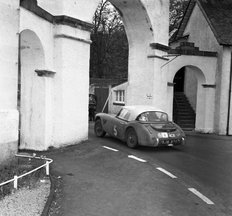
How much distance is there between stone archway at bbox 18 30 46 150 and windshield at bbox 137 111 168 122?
11.5 ft

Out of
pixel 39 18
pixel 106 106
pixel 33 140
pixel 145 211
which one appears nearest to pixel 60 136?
pixel 33 140

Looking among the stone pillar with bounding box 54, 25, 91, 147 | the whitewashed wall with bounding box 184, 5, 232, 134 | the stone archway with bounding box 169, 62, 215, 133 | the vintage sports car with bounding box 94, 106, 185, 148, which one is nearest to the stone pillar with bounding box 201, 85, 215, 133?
the stone archway with bounding box 169, 62, 215, 133

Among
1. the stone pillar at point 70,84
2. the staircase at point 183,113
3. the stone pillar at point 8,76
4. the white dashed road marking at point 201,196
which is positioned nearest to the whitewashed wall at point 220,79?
the staircase at point 183,113

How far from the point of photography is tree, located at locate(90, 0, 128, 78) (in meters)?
39.4

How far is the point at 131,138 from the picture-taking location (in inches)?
464

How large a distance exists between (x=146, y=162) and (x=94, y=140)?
3767 mm

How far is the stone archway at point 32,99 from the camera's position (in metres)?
10.5

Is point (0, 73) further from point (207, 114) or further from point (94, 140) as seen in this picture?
point (207, 114)

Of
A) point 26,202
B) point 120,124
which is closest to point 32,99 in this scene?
point 120,124

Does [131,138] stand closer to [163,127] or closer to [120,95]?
[163,127]

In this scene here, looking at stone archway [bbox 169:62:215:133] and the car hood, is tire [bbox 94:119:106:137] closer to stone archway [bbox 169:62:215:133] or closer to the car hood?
the car hood

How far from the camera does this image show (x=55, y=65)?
10898mm

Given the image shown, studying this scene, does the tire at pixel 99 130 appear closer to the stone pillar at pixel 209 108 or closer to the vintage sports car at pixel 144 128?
the vintage sports car at pixel 144 128

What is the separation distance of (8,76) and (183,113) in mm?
15197
